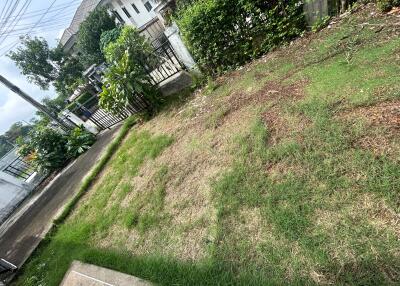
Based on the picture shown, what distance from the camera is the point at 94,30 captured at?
2027cm

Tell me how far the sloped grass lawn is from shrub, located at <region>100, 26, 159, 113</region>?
190 cm

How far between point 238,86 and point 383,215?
3561mm

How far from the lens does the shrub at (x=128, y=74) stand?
6.23 meters

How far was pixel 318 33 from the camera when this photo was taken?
16.1ft

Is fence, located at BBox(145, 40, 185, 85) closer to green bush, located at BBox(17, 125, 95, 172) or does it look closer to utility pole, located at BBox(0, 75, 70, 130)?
green bush, located at BBox(17, 125, 95, 172)

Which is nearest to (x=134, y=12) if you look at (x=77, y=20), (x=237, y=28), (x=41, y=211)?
(x=77, y=20)

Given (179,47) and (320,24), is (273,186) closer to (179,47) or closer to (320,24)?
(320,24)

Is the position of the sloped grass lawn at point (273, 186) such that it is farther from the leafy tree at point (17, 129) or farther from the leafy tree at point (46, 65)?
the leafy tree at point (17, 129)

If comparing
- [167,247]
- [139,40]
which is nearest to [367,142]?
[167,247]

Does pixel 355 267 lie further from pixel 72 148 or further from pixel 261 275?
pixel 72 148

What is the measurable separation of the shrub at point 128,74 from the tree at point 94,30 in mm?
15413

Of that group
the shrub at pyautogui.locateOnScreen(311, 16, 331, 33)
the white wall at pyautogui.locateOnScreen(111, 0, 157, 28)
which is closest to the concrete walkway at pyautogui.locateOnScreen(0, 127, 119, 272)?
the shrub at pyautogui.locateOnScreen(311, 16, 331, 33)

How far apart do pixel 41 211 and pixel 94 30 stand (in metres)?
18.8

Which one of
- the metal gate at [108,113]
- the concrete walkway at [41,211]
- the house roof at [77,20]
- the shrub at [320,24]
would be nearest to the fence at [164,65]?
the metal gate at [108,113]
